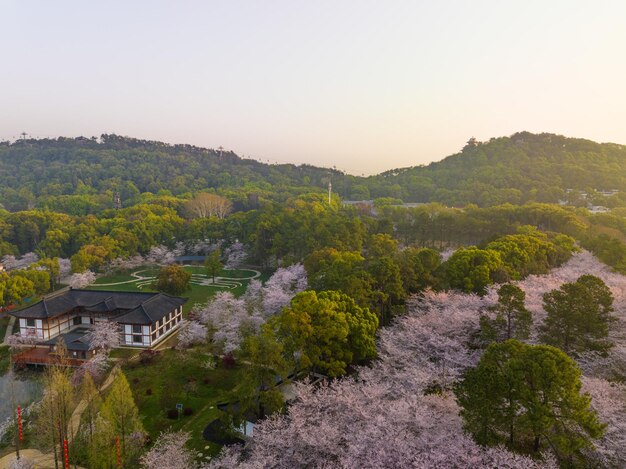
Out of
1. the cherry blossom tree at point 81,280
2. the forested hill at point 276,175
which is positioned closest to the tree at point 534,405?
the cherry blossom tree at point 81,280

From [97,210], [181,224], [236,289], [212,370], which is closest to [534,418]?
[212,370]

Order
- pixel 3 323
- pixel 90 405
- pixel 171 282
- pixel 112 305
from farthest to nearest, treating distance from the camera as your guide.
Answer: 1. pixel 171 282
2. pixel 3 323
3. pixel 112 305
4. pixel 90 405

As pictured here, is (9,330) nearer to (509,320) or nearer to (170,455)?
(170,455)

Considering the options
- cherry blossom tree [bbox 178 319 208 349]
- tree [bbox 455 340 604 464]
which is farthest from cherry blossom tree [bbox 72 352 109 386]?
tree [bbox 455 340 604 464]

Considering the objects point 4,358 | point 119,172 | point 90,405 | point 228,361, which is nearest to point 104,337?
point 4,358

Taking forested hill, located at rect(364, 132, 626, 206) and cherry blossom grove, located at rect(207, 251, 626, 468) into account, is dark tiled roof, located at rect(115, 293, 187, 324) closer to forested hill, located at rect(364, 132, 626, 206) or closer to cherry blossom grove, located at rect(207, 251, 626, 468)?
cherry blossom grove, located at rect(207, 251, 626, 468)

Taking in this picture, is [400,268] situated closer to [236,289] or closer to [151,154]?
[236,289]
